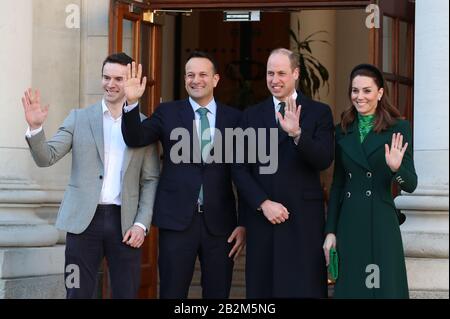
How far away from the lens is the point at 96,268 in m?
6.79

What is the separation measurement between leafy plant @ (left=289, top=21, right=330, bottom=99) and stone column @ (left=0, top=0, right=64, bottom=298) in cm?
420

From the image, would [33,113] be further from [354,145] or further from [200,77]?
[354,145]

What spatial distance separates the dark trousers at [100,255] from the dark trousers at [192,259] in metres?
0.20

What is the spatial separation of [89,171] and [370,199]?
65.9 inches

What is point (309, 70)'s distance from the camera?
41.1 ft

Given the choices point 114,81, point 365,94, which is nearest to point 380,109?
point 365,94

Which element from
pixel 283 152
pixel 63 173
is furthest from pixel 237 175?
pixel 63 173

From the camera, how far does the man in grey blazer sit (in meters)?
6.69

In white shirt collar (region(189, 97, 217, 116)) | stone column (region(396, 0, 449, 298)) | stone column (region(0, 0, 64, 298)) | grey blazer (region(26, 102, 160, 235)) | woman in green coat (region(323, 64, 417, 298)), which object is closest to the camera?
woman in green coat (region(323, 64, 417, 298))

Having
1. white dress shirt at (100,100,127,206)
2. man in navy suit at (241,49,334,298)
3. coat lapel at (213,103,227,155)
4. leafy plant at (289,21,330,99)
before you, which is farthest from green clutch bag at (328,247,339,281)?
leafy plant at (289,21,330,99)

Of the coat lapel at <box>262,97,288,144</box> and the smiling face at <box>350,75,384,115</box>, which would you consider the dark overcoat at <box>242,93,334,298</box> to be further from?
the smiling face at <box>350,75,384,115</box>

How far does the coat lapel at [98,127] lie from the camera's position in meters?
6.80

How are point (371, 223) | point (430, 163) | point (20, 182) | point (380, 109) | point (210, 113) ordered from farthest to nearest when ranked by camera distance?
point (20, 182)
point (430, 163)
point (210, 113)
point (380, 109)
point (371, 223)
